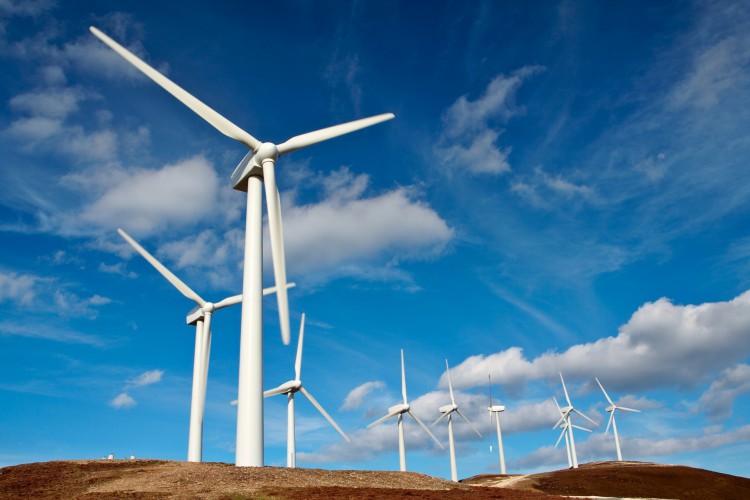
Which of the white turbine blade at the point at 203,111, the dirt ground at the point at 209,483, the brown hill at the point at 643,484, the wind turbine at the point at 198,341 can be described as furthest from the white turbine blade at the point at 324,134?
the brown hill at the point at 643,484

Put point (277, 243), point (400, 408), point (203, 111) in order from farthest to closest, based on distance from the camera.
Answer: point (400, 408) → point (203, 111) → point (277, 243)

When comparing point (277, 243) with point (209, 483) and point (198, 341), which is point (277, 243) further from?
point (198, 341)

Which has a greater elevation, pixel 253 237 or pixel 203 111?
pixel 203 111

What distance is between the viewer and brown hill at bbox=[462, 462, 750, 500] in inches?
3509

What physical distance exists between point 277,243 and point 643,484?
3255 inches

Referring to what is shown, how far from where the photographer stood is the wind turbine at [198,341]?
5916 centimetres

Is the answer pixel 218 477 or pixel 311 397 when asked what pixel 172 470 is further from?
pixel 311 397

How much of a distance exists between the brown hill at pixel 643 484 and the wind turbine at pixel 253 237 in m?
60.1

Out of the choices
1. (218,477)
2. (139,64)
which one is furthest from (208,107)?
(218,477)

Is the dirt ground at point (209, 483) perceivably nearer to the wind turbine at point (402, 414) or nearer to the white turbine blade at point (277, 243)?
the white turbine blade at point (277, 243)

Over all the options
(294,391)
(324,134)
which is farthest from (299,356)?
(324,134)

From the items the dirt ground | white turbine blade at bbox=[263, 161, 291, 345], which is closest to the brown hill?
the dirt ground

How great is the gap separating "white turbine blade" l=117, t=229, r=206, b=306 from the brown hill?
56.3 m

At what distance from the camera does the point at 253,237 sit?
44344mm
